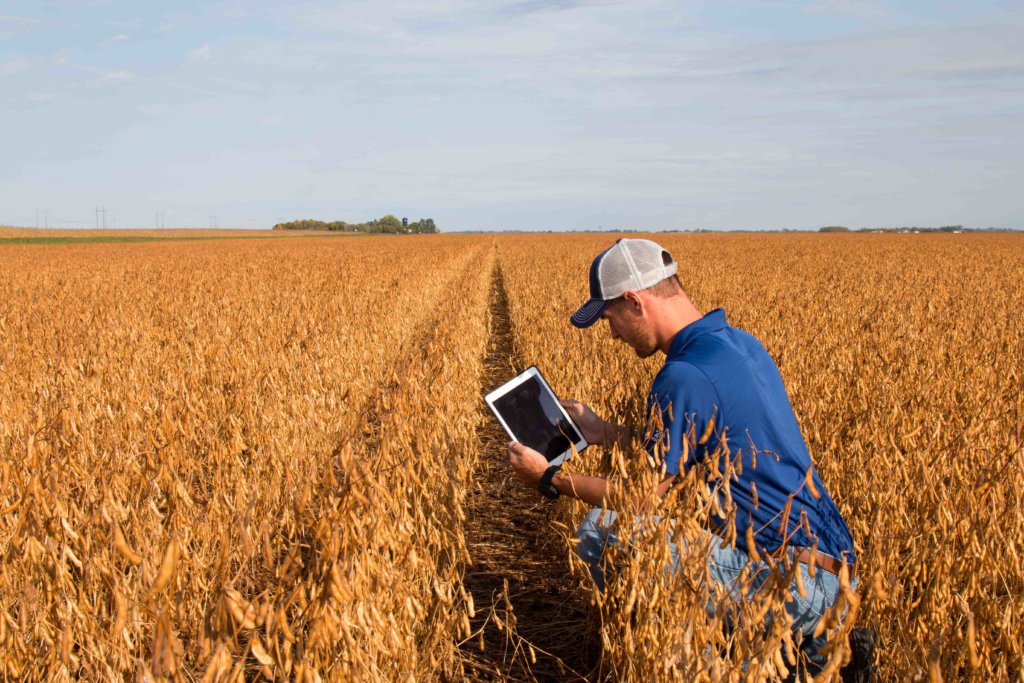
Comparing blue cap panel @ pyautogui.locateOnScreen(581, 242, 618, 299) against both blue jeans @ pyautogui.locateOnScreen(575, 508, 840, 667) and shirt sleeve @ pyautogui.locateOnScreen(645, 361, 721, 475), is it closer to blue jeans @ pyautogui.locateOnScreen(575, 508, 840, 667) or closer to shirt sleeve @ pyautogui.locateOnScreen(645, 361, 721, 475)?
shirt sleeve @ pyautogui.locateOnScreen(645, 361, 721, 475)

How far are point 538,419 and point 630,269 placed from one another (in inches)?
31.1

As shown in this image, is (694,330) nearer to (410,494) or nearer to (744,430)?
(744,430)

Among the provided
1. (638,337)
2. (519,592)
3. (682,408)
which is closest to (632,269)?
(638,337)

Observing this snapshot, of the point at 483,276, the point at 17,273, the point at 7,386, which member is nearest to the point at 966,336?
the point at 7,386

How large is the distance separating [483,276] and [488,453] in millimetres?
13491

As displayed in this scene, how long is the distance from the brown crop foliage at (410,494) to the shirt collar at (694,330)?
419mm

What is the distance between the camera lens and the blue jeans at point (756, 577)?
6.92 feet

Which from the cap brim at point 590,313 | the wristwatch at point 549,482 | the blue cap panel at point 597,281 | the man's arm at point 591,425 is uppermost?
the blue cap panel at point 597,281

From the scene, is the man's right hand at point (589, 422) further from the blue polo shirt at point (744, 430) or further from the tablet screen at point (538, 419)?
the blue polo shirt at point (744, 430)

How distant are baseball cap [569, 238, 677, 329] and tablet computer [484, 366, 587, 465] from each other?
0.52 meters

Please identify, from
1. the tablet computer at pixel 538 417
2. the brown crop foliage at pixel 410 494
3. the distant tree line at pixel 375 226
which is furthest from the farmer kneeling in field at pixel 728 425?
the distant tree line at pixel 375 226

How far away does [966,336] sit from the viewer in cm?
700

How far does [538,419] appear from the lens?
3.02 metres

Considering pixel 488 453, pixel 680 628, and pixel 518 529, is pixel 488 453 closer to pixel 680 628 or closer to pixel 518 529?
pixel 518 529
